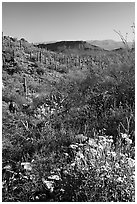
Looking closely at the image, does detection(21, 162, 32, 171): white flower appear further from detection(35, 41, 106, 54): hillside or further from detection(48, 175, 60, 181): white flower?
detection(35, 41, 106, 54): hillside

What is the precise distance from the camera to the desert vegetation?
260 cm

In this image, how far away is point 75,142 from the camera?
11.9 ft

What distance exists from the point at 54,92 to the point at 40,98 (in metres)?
0.33

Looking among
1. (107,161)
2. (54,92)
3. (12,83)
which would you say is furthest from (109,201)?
(12,83)

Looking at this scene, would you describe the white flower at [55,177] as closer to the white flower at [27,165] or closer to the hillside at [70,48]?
the white flower at [27,165]

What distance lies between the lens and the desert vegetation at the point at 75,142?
102 inches

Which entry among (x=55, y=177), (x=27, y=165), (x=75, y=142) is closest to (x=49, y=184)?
(x=55, y=177)

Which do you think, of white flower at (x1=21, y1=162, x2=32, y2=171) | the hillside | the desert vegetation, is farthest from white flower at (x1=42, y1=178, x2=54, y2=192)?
the hillside

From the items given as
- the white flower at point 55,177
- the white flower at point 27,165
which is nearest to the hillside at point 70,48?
the white flower at point 27,165

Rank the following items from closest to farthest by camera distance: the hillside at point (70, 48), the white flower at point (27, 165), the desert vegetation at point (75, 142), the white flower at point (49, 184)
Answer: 1. the desert vegetation at point (75, 142)
2. the white flower at point (49, 184)
3. the white flower at point (27, 165)
4. the hillside at point (70, 48)

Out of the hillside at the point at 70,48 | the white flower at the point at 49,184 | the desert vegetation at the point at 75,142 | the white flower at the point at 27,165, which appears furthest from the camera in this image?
the hillside at the point at 70,48

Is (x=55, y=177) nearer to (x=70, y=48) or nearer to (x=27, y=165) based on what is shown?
(x=27, y=165)

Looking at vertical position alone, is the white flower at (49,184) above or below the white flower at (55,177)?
below

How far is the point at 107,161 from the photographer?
2.74 m
